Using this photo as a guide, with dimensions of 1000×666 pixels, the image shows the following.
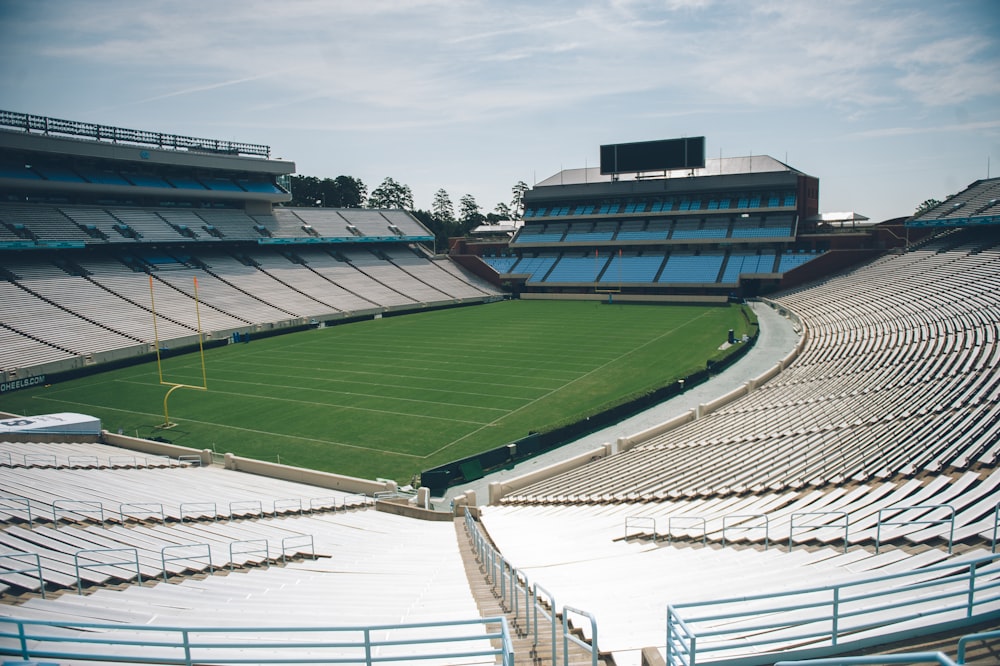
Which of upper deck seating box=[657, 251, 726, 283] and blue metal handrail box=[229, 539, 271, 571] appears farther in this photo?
upper deck seating box=[657, 251, 726, 283]

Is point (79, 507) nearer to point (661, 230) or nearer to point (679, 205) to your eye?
point (661, 230)

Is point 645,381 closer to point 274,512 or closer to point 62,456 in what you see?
point 274,512

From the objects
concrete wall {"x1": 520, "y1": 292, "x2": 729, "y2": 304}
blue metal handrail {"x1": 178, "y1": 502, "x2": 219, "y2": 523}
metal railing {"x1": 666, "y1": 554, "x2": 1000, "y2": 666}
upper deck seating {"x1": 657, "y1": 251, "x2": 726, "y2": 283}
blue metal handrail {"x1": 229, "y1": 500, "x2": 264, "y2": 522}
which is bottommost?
blue metal handrail {"x1": 229, "y1": 500, "x2": 264, "y2": 522}

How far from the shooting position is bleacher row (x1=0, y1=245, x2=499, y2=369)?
4194 centimetres

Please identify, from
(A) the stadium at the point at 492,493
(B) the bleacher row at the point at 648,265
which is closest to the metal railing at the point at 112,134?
(A) the stadium at the point at 492,493

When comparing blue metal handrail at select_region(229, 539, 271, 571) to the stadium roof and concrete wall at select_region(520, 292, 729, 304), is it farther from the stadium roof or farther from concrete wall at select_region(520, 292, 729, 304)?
the stadium roof

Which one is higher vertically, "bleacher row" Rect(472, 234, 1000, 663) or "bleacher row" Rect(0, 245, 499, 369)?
"bleacher row" Rect(0, 245, 499, 369)

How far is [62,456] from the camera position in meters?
21.1

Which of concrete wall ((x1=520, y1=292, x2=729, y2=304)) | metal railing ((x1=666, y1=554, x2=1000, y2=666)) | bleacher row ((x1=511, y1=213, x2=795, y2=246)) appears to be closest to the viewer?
metal railing ((x1=666, y1=554, x2=1000, y2=666))

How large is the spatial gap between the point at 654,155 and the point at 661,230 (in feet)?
27.2

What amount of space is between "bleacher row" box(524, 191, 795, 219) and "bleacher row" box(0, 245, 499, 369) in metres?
15.2

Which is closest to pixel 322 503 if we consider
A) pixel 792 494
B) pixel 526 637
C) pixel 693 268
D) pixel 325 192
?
pixel 792 494

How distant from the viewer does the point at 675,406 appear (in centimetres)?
2841

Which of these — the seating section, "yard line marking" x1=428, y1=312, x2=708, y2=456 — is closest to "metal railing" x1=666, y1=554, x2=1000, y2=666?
the seating section
